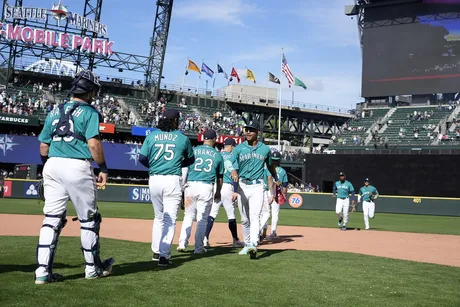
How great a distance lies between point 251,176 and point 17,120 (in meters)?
37.1

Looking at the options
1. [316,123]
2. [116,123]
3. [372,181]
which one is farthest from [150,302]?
[316,123]

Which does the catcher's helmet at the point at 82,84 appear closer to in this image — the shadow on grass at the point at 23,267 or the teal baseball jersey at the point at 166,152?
the teal baseball jersey at the point at 166,152

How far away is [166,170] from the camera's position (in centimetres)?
848

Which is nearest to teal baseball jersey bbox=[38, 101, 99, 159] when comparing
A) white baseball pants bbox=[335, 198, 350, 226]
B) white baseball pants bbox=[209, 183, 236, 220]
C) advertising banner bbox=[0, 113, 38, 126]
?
white baseball pants bbox=[209, 183, 236, 220]

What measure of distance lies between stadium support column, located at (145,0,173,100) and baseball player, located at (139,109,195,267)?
147 feet

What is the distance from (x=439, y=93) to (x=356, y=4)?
442 inches

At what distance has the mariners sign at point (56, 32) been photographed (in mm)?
46062

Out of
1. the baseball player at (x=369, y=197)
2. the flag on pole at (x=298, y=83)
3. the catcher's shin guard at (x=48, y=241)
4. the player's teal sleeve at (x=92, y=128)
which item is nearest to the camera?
the catcher's shin guard at (x=48, y=241)

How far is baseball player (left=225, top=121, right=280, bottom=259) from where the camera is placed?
10.0 meters

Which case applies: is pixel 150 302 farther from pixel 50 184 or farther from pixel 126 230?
pixel 126 230

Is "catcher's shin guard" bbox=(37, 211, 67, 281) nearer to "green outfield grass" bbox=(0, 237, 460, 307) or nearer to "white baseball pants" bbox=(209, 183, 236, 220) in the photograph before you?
Answer: "green outfield grass" bbox=(0, 237, 460, 307)

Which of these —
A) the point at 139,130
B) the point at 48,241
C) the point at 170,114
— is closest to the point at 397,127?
the point at 139,130

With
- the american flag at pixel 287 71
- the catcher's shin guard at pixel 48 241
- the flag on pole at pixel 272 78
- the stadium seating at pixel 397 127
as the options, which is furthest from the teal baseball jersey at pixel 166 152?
the flag on pole at pixel 272 78

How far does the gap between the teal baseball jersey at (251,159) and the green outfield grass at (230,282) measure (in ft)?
4.77
